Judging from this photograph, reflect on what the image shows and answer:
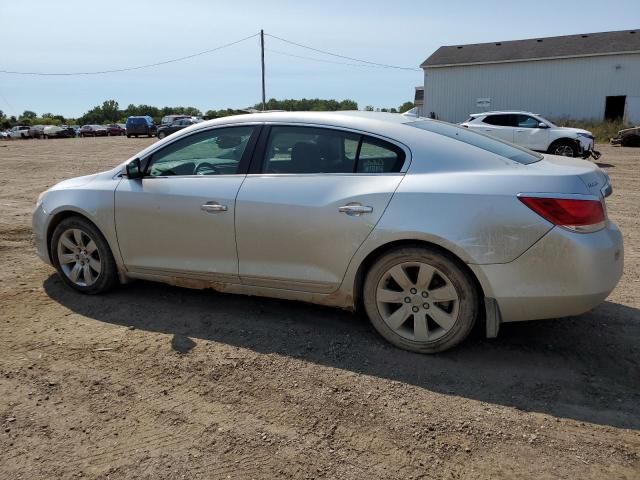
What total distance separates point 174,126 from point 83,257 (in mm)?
36463

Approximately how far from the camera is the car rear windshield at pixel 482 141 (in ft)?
12.4

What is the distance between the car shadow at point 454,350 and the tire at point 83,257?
115 mm

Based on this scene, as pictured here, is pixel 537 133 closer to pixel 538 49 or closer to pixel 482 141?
pixel 482 141

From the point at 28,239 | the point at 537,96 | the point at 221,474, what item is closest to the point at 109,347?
the point at 221,474

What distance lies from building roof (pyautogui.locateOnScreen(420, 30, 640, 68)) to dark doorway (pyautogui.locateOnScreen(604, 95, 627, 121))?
2.75 meters

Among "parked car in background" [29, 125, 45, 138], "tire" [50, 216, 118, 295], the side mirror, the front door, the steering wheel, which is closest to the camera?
the front door

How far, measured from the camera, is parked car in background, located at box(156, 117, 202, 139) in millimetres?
37656

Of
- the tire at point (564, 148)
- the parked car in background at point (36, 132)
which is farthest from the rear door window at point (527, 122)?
the parked car in background at point (36, 132)

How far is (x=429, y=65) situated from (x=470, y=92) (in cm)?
346

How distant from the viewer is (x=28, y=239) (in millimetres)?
6859

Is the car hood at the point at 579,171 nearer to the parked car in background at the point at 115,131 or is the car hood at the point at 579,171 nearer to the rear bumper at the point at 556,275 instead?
the rear bumper at the point at 556,275

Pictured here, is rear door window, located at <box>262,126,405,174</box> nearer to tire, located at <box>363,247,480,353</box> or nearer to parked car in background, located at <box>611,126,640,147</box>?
tire, located at <box>363,247,480,353</box>

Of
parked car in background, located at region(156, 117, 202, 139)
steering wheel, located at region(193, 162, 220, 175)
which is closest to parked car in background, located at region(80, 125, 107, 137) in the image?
parked car in background, located at region(156, 117, 202, 139)

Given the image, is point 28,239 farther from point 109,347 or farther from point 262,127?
point 262,127
